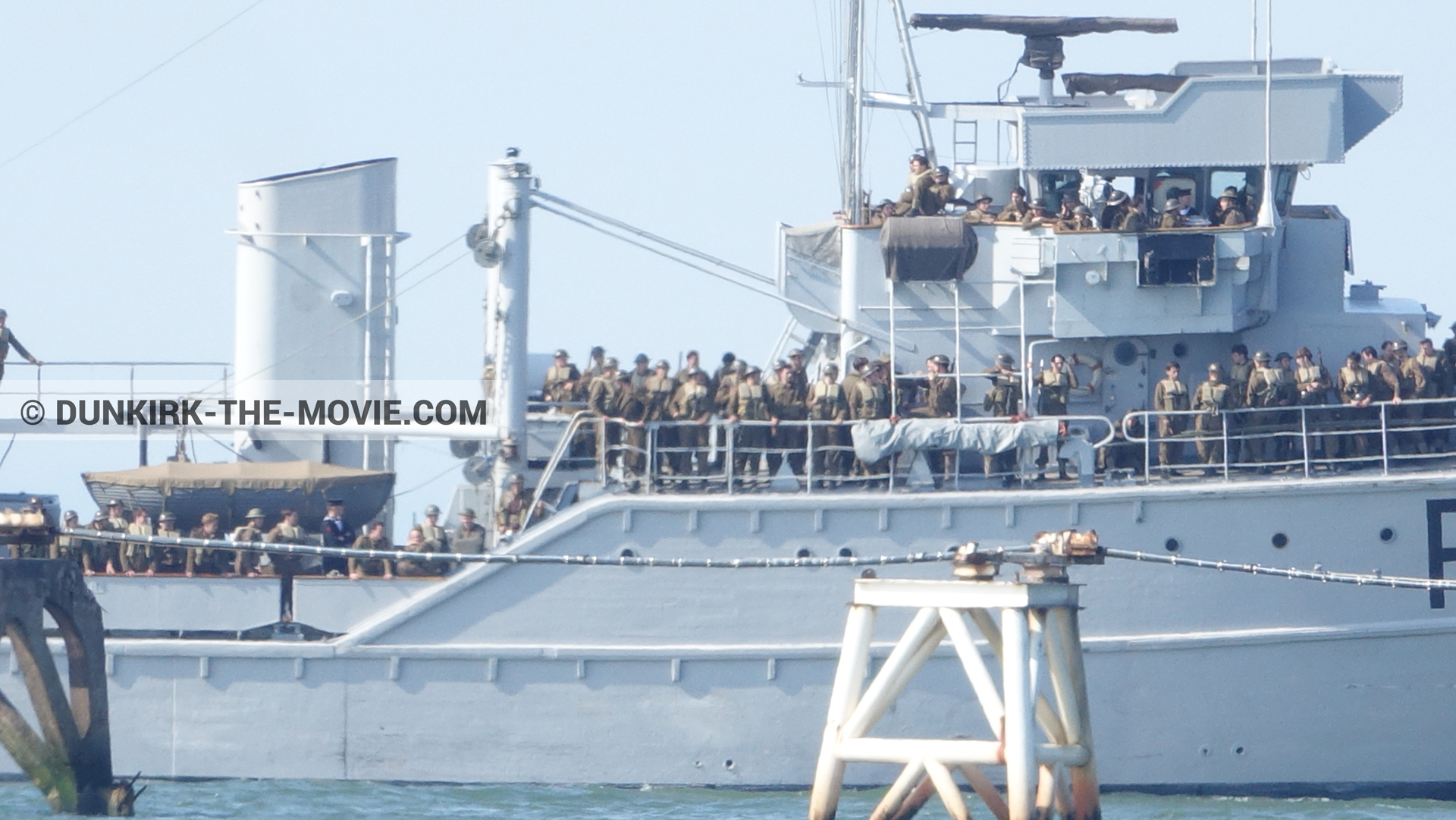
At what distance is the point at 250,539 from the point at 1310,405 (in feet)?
30.1

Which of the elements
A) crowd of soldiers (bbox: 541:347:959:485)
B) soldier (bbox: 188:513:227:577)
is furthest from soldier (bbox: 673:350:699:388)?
soldier (bbox: 188:513:227:577)

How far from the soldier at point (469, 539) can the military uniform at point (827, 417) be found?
298cm

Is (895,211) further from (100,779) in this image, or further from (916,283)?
(100,779)

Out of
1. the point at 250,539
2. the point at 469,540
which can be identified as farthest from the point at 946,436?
the point at 250,539

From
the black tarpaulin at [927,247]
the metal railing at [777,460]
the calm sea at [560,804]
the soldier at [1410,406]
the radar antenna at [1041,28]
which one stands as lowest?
the calm sea at [560,804]

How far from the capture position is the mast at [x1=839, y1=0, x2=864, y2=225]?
19.0 m

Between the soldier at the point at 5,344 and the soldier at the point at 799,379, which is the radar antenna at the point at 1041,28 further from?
the soldier at the point at 5,344

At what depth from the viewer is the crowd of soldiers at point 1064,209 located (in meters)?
18.4

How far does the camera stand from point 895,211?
61.6 feet

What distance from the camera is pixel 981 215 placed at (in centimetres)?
1884

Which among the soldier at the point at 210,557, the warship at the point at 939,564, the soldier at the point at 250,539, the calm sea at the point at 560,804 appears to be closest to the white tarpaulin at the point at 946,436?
the warship at the point at 939,564

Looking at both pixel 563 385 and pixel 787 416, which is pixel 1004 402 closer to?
pixel 787 416

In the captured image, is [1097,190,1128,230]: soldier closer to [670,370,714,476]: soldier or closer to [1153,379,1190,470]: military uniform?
[1153,379,1190,470]: military uniform

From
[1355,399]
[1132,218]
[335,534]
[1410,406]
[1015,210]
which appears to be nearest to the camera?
[1355,399]
